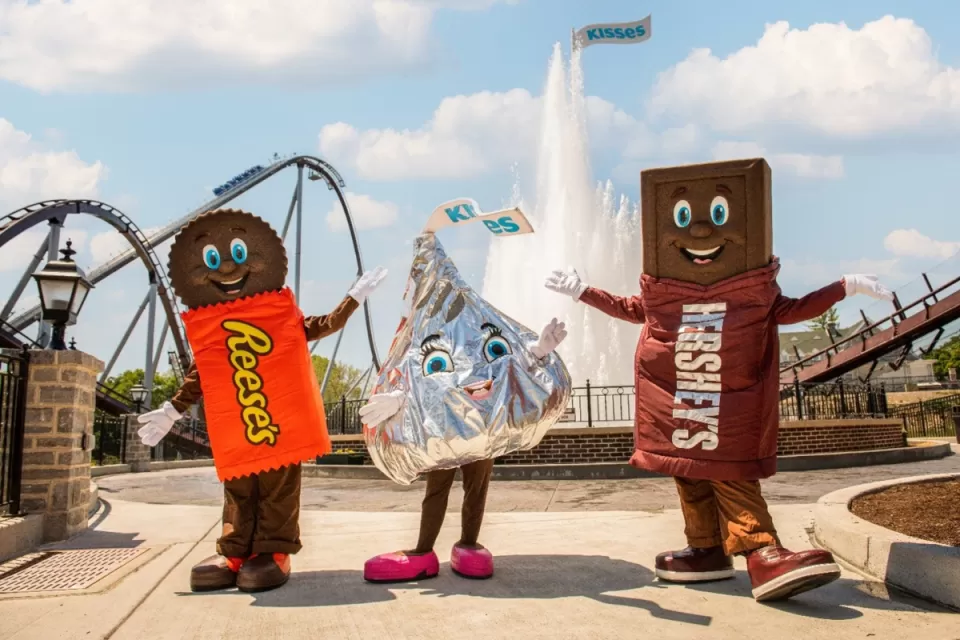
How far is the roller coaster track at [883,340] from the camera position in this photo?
49.5 feet

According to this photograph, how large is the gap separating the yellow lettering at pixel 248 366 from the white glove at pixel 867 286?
3062 millimetres

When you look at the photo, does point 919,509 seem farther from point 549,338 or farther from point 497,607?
point 497,607

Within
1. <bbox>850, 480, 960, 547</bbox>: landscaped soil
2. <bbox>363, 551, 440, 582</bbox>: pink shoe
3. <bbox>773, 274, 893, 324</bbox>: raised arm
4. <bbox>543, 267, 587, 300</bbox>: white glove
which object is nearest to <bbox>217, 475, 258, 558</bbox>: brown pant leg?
<bbox>363, 551, 440, 582</bbox>: pink shoe

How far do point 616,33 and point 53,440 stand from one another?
28106 millimetres

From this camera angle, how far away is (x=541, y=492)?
902cm

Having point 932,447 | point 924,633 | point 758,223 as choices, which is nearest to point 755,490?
point 924,633

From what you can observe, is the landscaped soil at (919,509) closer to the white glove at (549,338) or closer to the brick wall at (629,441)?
the white glove at (549,338)

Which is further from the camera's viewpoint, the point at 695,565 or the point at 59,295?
the point at 59,295

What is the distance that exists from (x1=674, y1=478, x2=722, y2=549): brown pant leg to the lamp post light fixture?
16.6ft

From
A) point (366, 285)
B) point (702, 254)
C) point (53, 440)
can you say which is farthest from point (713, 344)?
point (53, 440)

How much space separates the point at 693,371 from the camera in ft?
12.5

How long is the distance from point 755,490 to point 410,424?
173cm

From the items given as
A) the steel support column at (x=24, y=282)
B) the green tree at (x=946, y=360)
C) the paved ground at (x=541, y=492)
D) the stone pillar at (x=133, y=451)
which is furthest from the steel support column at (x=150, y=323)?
the green tree at (x=946, y=360)

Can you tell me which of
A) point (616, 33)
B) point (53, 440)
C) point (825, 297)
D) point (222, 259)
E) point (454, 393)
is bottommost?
point (53, 440)
